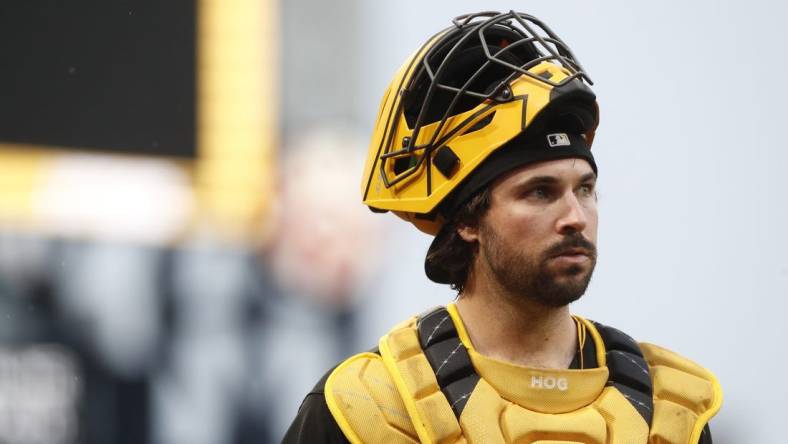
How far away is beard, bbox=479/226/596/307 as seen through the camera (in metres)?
2.57

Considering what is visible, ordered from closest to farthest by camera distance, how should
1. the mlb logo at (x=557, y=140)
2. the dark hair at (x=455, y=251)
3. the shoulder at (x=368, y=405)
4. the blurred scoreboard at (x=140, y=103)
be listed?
the shoulder at (x=368, y=405), the mlb logo at (x=557, y=140), the dark hair at (x=455, y=251), the blurred scoreboard at (x=140, y=103)

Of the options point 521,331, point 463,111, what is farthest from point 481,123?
point 521,331

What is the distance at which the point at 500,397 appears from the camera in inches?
102

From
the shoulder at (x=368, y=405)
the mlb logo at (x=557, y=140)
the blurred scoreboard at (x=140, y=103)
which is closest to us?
the shoulder at (x=368, y=405)

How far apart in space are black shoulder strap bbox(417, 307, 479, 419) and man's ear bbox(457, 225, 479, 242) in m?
0.15

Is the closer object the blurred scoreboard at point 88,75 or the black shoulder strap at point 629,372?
the black shoulder strap at point 629,372

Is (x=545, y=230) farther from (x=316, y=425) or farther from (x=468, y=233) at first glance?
(x=316, y=425)

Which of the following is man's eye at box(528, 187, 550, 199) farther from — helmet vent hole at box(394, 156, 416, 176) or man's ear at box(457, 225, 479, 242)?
helmet vent hole at box(394, 156, 416, 176)

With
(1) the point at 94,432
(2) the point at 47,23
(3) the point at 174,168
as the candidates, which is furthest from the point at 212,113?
(1) the point at 94,432

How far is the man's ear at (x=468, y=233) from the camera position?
9.01ft

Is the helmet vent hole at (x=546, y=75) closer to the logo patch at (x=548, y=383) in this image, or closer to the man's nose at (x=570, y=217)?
the man's nose at (x=570, y=217)

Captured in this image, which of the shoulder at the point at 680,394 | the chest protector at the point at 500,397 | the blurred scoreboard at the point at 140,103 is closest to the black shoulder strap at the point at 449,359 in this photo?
the chest protector at the point at 500,397

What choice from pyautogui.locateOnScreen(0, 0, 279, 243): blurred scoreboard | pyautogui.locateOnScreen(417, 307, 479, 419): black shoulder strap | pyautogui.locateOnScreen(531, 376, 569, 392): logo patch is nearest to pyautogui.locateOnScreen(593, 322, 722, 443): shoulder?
pyautogui.locateOnScreen(531, 376, 569, 392): logo patch

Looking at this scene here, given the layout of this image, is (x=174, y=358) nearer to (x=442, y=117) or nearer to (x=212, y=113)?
(x=212, y=113)
